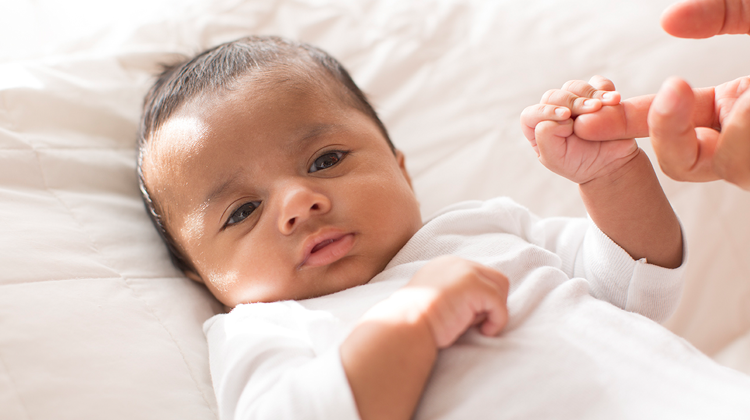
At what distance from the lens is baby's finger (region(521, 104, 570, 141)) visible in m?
0.84

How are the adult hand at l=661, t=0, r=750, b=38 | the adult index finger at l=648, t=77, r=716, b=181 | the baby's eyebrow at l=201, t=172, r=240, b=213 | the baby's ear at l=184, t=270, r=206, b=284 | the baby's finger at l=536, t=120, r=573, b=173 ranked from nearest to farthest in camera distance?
the adult index finger at l=648, t=77, r=716, b=181, the adult hand at l=661, t=0, r=750, b=38, the baby's finger at l=536, t=120, r=573, b=173, the baby's eyebrow at l=201, t=172, r=240, b=213, the baby's ear at l=184, t=270, r=206, b=284

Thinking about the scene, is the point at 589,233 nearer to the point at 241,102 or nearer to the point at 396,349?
the point at 396,349

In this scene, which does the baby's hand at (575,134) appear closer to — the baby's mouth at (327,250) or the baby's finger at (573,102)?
the baby's finger at (573,102)

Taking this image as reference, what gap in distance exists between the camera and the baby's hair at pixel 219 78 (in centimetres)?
105

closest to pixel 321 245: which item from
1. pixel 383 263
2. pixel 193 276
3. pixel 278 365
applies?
pixel 383 263

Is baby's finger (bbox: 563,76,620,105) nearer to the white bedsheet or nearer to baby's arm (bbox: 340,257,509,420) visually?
baby's arm (bbox: 340,257,509,420)

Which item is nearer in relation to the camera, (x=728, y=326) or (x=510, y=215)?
(x=510, y=215)

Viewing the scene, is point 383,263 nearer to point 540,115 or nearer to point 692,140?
point 540,115

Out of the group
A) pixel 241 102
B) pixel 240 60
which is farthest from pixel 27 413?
pixel 240 60

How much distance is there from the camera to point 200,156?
98 centimetres

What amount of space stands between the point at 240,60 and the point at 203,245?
367mm

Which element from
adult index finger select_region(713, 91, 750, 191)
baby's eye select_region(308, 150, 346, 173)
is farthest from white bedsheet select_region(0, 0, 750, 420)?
adult index finger select_region(713, 91, 750, 191)

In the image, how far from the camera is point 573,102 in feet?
2.79

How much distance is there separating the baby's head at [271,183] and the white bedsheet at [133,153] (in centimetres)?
15
